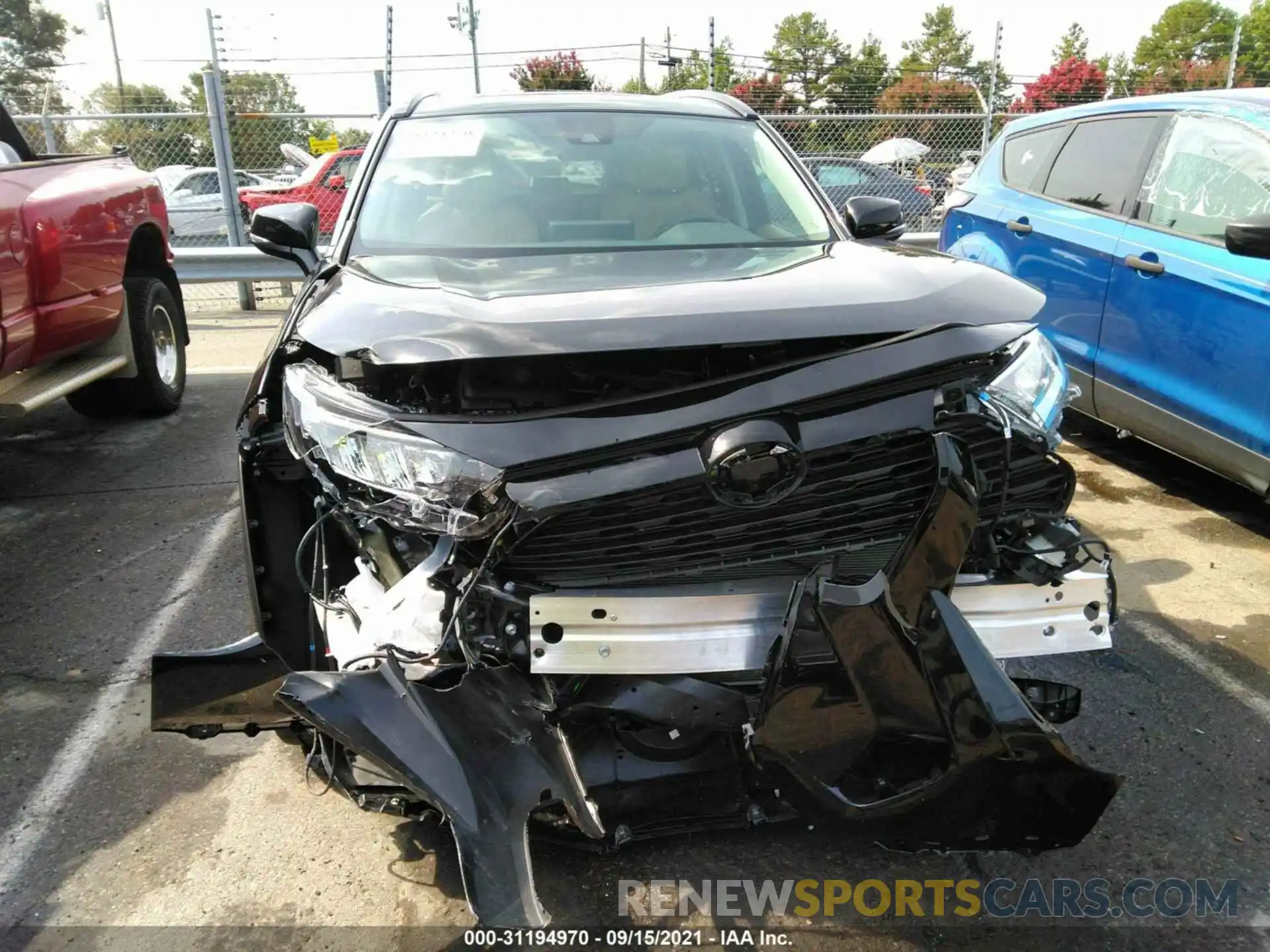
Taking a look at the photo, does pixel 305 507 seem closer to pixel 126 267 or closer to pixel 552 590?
pixel 552 590

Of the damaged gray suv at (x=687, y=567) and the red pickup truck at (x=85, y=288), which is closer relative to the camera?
the damaged gray suv at (x=687, y=567)

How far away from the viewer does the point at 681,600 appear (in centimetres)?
186

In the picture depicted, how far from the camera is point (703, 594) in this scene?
1.88m

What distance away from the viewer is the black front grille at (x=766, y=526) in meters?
1.83

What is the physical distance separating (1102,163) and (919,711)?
4095 mm

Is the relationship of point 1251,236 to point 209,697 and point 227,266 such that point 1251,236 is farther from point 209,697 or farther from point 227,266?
point 227,266

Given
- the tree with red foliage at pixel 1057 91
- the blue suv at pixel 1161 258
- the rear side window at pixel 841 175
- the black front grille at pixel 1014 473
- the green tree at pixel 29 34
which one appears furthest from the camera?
the green tree at pixel 29 34

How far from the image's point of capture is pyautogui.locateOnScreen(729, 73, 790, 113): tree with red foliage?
15358 millimetres

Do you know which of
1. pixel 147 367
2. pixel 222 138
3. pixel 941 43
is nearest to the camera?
pixel 147 367

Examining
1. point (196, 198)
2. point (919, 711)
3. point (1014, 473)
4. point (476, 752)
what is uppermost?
point (1014, 473)

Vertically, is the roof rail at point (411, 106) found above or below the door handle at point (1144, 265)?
above

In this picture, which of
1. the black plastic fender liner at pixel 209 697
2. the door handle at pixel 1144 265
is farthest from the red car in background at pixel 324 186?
the black plastic fender liner at pixel 209 697

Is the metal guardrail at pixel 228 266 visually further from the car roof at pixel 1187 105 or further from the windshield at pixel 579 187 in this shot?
the windshield at pixel 579 187

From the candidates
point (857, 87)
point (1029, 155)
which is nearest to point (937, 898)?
point (1029, 155)
